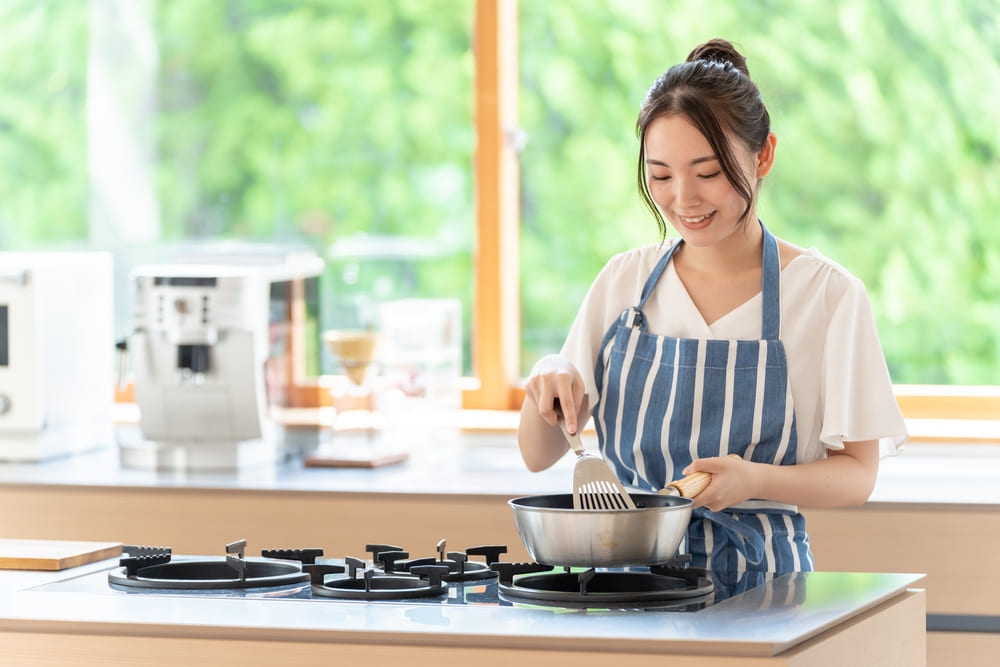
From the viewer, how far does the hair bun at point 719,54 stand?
1566 mm

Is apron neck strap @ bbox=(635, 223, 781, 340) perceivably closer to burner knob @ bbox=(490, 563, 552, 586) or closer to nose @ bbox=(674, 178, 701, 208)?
nose @ bbox=(674, 178, 701, 208)

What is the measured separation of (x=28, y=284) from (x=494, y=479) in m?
1.00

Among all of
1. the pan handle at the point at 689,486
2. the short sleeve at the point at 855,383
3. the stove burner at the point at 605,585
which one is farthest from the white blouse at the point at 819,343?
the stove burner at the point at 605,585

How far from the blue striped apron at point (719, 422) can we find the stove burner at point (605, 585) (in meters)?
0.24

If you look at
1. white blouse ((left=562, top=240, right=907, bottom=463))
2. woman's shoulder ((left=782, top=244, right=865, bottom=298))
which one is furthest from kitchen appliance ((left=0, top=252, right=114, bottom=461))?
woman's shoulder ((left=782, top=244, right=865, bottom=298))

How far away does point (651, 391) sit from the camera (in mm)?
1548

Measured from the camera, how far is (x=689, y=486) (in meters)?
1.29

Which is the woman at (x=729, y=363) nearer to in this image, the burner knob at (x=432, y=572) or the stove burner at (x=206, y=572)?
the burner knob at (x=432, y=572)

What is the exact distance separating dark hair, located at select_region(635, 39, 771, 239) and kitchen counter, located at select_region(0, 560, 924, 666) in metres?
0.49

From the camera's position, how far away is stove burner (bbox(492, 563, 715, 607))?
1158 millimetres

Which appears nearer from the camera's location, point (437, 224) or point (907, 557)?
point (907, 557)

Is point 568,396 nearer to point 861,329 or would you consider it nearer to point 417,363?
point 861,329

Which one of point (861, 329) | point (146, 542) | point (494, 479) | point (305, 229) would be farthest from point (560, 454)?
point (305, 229)

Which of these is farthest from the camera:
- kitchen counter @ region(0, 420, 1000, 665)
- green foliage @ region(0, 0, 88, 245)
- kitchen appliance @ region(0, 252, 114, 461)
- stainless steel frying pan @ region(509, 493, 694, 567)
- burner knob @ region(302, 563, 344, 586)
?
green foliage @ region(0, 0, 88, 245)
